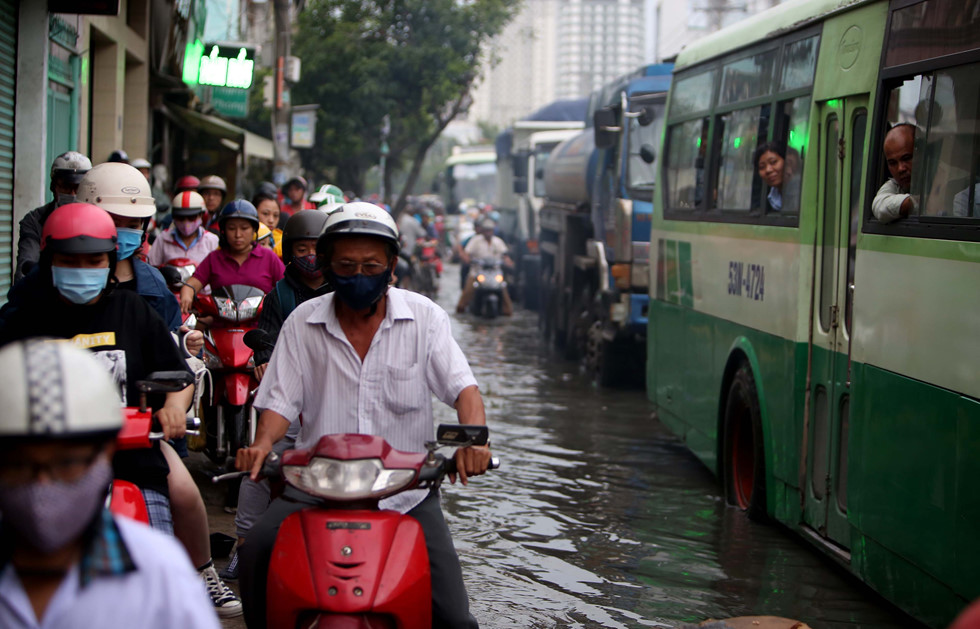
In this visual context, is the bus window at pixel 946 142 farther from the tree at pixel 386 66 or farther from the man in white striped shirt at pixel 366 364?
the tree at pixel 386 66

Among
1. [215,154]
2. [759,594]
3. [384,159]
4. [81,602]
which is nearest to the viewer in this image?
[81,602]

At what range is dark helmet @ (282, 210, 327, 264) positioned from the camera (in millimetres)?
6070

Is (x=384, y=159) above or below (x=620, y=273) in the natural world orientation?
above

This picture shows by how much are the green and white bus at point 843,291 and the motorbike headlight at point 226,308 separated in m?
3.05

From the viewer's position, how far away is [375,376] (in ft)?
12.2

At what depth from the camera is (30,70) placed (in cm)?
1068

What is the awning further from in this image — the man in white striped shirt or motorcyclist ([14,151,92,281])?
the man in white striped shirt

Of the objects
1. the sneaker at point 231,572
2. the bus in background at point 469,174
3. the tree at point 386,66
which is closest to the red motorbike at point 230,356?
the sneaker at point 231,572

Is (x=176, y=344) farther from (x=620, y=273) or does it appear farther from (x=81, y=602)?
(x=620, y=273)

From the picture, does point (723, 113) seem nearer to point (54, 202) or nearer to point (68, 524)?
point (54, 202)

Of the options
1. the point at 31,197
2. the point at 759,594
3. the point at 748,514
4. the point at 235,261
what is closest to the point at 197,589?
the point at 759,594

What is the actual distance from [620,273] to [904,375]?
8.13 metres

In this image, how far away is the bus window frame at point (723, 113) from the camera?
23.9 feet

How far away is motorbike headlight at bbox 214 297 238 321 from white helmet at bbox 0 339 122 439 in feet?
18.3
